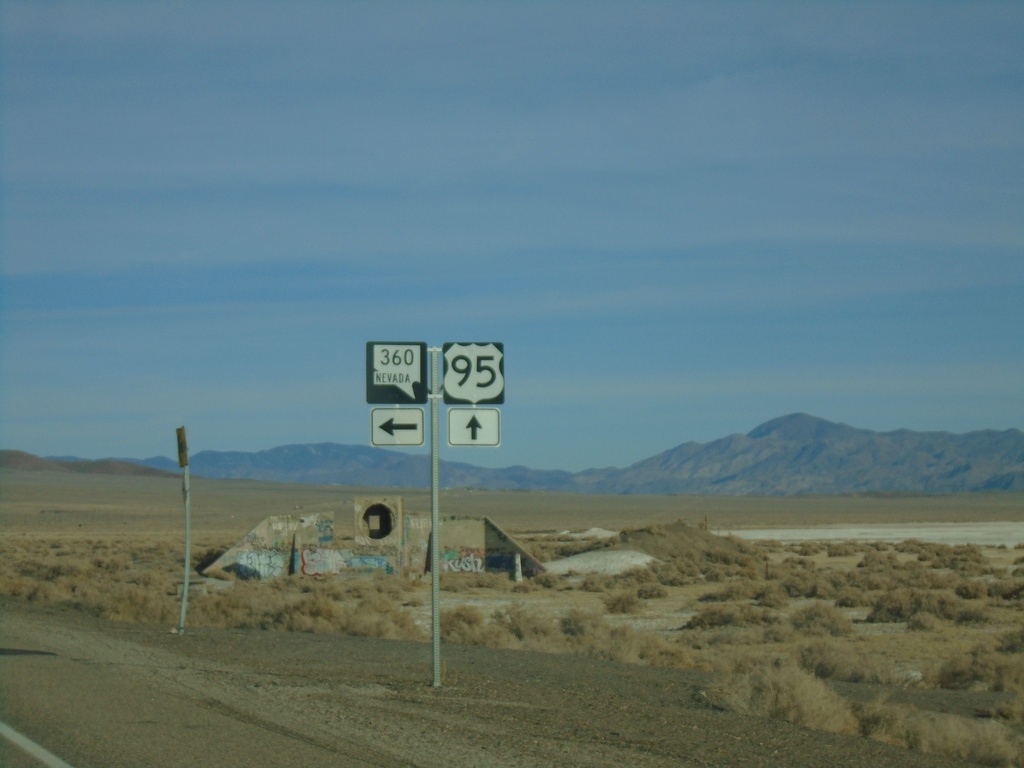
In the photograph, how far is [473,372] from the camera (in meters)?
12.5

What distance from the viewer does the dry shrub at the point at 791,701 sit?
11523 millimetres

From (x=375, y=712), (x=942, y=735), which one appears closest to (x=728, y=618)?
(x=942, y=735)

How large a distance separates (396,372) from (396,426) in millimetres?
609

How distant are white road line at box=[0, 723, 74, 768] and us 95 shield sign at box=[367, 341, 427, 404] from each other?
4739 mm

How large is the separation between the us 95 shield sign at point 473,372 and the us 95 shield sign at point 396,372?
288 millimetres

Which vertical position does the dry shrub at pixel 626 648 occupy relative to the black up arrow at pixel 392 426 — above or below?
below

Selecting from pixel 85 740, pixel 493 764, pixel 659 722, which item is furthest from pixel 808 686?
pixel 85 740

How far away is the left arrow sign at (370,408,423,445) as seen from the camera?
40.0 ft

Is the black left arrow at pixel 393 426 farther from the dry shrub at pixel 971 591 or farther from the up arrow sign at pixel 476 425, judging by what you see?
the dry shrub at pixel 971 591

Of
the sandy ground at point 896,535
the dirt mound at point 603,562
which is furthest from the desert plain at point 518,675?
the sandy ground at point 896,535

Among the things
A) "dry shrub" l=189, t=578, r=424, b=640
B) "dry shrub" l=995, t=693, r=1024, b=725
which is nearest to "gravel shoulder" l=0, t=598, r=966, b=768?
"dry shrub" l=995, t=693, r=1024, b=725

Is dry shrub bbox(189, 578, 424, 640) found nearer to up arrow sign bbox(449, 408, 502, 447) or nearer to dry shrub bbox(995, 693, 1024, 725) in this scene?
up arrow sign bbox(449, 408, 502, 447)

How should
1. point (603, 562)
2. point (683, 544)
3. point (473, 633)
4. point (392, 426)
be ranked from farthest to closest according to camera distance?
point (683, 544) → point (603, 562) → point (473, 633) → point (392, 426)

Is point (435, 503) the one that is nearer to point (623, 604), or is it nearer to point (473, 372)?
point (473, 372)
